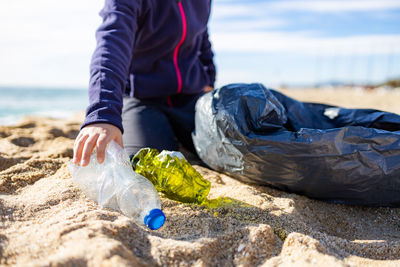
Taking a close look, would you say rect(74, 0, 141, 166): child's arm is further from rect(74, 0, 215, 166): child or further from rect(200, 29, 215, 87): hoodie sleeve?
rect(200, 29, 215, 87): hoodie sleeve

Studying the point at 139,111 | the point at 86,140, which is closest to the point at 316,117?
the point at 139,111

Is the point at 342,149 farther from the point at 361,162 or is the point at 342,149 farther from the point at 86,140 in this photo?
the point at 86,140

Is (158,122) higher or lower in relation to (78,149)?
lower

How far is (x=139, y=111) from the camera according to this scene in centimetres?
233

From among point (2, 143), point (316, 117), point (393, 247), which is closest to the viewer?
point (393, 247)

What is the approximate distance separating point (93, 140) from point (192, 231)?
1.77 ft

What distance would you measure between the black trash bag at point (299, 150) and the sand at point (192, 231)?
0.33ft

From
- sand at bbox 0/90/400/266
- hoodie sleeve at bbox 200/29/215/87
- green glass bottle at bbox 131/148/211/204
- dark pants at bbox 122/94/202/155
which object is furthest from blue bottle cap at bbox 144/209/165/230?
hoodie sleeve at bbox 200/29/215/87

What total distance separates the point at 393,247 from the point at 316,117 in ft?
3.51

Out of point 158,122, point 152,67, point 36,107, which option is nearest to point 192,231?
point 158,122

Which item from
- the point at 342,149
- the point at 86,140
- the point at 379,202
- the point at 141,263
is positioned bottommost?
the point at 379,202

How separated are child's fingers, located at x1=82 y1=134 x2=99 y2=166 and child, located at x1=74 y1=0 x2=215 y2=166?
0.22 metres

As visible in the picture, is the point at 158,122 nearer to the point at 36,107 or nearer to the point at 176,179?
the point at 176,179

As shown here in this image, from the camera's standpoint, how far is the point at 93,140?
131cm
